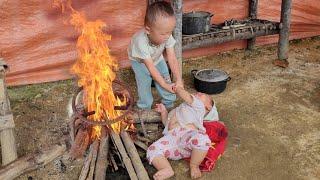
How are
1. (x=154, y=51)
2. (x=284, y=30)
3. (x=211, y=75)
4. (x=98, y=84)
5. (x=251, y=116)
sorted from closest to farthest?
(x=98, y=84)
(x=154, y=51)
(x=251, y=116)
(x=211, y=75)
(x=284, y=30)

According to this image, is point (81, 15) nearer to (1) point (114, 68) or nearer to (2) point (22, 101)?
(1) point (114, 68)

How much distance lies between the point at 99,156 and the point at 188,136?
0.90 m

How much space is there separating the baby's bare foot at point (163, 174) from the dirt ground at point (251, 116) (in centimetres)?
13

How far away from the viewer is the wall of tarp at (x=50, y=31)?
555 centimetres

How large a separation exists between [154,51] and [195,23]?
1346mm

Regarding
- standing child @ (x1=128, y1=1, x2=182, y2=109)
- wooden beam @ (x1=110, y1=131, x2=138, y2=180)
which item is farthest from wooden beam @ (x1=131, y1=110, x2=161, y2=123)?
wooden beam @ (x1=110, y1=131, x2=138, y2=180)

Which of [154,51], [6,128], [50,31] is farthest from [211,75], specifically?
[6,128]

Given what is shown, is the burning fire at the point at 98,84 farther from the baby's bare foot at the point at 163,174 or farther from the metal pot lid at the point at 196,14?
the metal pot lid at the point at 196,14

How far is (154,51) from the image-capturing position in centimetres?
471

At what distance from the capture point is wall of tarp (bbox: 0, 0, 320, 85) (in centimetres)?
555

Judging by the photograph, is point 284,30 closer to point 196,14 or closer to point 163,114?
point 196,14

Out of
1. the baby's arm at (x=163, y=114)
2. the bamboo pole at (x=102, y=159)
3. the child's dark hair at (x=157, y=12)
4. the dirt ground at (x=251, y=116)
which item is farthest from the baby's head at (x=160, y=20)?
the dirt ground at (x=251, y=116)

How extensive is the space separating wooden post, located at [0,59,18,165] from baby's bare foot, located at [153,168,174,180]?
4.69ft

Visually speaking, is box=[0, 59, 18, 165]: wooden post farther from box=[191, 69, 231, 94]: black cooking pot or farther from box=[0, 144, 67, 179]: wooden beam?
box=[191, 69, 231, 94]: black cooking pot
